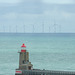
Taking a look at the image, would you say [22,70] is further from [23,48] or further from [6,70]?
[6,70]

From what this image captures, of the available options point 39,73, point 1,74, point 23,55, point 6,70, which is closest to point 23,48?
point 23,55

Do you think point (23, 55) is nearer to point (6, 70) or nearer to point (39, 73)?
point (39, 73)

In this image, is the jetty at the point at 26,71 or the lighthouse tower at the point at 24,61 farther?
the lighthouse tower at the point at 24,61

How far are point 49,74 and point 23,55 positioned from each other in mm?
2583

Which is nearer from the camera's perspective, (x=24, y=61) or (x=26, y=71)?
(x=26, y=71)

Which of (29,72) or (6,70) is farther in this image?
(6,70)

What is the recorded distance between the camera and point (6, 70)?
43875mm

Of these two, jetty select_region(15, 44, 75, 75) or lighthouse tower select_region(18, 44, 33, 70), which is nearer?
jetty select_region(15, 44, 75, 75)

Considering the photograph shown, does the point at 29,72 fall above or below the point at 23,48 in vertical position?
below

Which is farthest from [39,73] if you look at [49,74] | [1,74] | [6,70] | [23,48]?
[6,70]

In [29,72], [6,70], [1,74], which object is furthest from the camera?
[6,70]

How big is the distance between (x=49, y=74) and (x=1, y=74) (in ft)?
53.2

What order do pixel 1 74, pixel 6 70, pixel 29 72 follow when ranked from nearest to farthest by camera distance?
pixel 29 72
pixel 1 74
pixel 6 70

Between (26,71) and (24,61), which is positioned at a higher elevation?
(24,61)
